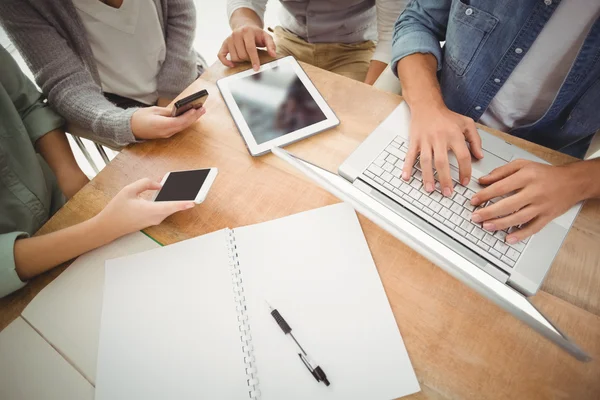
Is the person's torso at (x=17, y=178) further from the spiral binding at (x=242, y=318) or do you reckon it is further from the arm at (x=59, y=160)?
the spiral binding at (x=242, y=318)

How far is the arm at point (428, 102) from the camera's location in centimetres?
63

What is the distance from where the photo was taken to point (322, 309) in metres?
0.56

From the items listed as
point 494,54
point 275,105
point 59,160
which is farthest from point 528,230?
point 59,160

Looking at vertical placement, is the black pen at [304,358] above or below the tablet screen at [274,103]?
below

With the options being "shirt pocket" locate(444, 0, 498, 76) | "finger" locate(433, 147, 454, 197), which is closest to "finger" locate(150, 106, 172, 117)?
"finger" locate(433, 147, 454, 197)

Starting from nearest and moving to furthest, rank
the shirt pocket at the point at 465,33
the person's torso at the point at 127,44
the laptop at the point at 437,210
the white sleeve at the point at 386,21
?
the laptop at the point at 437,210
the shirt pocket at the point at 465,33
the person's torso at the point at 127,44
the white sleeve at the point at 386,21

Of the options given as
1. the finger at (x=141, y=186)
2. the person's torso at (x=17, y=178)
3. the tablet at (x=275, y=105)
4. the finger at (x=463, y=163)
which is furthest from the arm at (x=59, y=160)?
the finger at (x=463, y=163)

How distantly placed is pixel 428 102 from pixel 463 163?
0.61 feet

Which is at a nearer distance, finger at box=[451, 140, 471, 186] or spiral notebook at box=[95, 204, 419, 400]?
spiral notebook at box=[95, 204, 419, 400]

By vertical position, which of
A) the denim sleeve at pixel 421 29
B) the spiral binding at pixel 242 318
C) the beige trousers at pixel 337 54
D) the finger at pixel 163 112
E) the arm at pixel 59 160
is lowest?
the beige trousers at pixel 337 54

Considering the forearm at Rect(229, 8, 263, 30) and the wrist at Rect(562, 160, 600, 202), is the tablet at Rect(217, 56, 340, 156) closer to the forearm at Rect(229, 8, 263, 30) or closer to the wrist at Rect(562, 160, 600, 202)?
the forearm at Rect(229, 8, 263, 30)

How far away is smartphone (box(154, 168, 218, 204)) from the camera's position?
0.65 metres

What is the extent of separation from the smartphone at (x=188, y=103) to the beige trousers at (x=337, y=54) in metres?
0.70

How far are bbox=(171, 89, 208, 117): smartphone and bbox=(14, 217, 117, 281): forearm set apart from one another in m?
0.30
